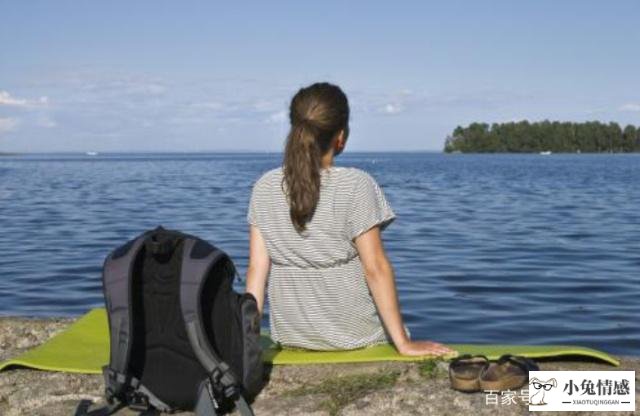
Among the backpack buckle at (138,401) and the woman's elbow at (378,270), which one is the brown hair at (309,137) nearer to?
the woman's elbow at (378,270)

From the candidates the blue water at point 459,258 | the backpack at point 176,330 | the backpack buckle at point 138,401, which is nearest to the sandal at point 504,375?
the backpack at point 176,330

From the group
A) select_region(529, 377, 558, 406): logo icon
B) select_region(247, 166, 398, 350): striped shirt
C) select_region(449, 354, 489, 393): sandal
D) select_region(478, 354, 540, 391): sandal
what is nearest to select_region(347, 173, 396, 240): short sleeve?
select_region(247, 166, 398, 350): striped shirt

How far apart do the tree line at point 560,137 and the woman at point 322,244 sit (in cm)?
16468

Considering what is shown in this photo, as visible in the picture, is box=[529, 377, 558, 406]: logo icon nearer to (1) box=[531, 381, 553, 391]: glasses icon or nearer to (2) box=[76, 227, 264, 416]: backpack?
(1) box=[531, 381, 553, 391]: glasses icon

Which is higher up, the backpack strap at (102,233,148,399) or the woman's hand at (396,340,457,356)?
the backpack strap at (102,233,148,399)

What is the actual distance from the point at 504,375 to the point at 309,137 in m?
1.43

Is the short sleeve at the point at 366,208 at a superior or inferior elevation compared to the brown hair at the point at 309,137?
inferior

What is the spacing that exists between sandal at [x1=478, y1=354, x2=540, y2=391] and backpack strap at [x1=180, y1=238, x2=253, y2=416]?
1.06 metres

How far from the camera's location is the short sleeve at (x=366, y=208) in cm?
454

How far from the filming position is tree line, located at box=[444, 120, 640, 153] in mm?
163250

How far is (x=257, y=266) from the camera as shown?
487cm

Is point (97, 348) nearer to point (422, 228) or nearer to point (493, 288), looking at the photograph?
point (493, 288)

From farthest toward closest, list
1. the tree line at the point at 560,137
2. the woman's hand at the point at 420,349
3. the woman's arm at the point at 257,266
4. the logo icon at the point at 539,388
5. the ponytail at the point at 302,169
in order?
the tree line at the point at 560,137
the woman's arm at the point at 257,266
the woman's hand at the point at 420,349
the ponytail at the point at 302,169
the logo icon at the point at 539,388

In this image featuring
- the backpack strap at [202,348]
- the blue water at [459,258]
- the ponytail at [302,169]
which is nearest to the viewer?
the backpack strap at [202,348]
